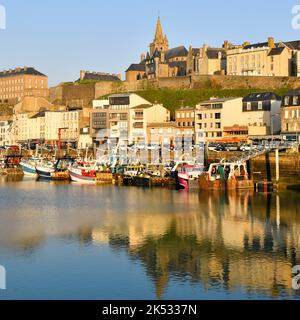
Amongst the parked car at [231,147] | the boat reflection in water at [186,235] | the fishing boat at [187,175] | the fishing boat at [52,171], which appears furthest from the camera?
the fishing boat at [52,171]

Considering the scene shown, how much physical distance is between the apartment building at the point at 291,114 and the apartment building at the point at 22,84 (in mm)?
52334

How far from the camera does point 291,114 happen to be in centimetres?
6156

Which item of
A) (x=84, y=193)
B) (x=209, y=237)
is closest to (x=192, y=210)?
(x=209, y=237)

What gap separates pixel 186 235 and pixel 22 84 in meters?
81.7

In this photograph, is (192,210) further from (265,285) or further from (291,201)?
(265,285)

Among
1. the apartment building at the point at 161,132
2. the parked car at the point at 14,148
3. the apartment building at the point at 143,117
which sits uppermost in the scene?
the apartment building at the point at 143,117

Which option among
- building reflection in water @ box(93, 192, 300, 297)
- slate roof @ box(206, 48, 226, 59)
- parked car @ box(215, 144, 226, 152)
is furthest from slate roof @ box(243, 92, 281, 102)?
building reflection in water @ box(93, 192, 300, 297)

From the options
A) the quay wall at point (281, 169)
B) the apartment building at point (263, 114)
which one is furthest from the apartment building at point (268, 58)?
the quay wall at point (281, 169)

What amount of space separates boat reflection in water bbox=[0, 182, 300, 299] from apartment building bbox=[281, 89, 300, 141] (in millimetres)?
19160

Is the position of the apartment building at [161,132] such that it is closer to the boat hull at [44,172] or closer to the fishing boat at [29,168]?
the fishing boat at [29,168]

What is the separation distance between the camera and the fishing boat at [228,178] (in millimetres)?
46438

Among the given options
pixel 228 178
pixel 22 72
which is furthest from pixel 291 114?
pixel 22 72

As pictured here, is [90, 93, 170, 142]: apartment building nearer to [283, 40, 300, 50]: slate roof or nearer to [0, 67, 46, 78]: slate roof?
[283, 40, 300, 50]: slate roof

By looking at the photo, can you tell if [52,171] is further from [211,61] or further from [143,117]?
[211,61]
